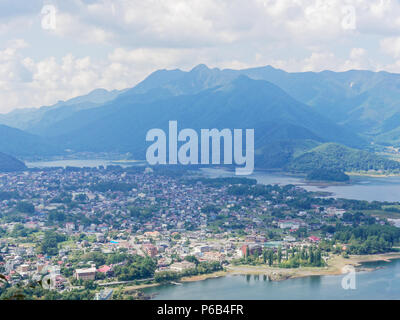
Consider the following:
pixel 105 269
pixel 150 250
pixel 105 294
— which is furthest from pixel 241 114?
pixel 105 294

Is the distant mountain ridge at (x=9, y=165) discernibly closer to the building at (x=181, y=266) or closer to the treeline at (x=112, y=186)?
the treeline at (x=112, y=186)

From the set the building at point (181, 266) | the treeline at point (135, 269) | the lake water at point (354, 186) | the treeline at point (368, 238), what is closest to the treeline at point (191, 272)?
the building at point (181, 266)

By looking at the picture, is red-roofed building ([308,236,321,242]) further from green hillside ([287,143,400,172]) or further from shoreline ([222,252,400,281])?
green hillside ([287,143,400,172])

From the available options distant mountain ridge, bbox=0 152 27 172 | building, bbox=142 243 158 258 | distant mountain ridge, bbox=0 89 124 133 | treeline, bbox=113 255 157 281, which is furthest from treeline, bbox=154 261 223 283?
distant mountain ridge, bbox=0 89 124 133

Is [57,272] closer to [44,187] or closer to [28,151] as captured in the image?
[44,187]

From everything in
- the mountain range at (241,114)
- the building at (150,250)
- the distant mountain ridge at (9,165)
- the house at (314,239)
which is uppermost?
the mountain range at (241,114)

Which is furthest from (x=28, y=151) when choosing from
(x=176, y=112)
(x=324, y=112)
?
(x=324, y=112)
